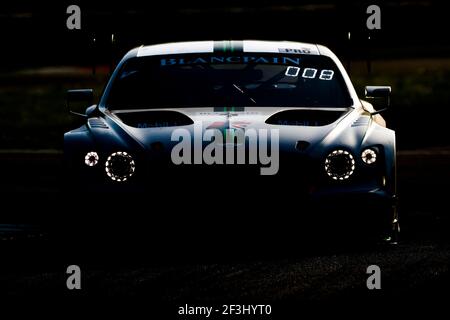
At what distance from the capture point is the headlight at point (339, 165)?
7.21 m

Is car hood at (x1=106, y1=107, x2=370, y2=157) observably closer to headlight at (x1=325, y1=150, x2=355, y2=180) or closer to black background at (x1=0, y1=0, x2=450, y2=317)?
headlight at (x1=325, y1=150, x2=355, y2=180)

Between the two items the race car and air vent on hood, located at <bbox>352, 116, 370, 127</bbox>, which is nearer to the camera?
the race car

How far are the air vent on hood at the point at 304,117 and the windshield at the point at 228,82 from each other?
491 millimetres

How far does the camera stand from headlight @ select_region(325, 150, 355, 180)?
721 cm

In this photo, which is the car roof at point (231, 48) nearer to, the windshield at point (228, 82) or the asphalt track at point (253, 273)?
the windshield at point (228, 82)

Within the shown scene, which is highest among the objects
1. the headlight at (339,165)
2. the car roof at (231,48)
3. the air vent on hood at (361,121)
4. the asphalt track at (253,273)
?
the car roof at (231,48)

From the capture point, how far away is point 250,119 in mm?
7641

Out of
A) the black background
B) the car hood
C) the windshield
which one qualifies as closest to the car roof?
the windshield

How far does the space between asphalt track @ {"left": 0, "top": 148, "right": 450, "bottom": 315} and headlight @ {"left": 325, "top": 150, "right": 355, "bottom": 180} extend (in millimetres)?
536

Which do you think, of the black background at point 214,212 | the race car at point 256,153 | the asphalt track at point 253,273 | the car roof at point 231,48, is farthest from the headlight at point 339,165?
the car roof at point 231,48
